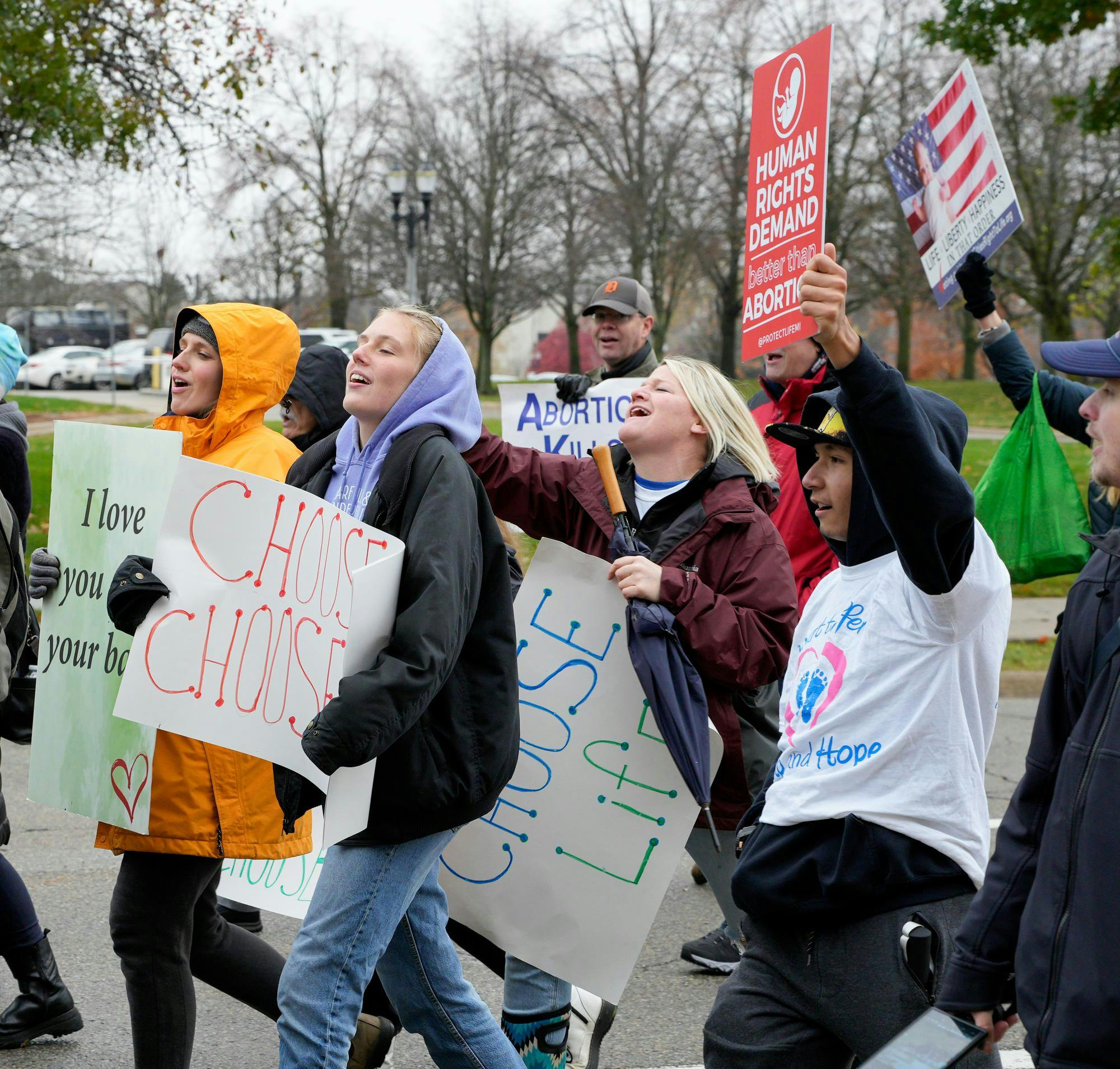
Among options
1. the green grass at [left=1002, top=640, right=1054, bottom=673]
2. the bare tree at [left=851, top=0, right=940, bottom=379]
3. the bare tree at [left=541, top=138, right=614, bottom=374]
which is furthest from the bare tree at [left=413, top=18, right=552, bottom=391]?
the green grass at [left=1002, top=640, right=1054, bottom=673]

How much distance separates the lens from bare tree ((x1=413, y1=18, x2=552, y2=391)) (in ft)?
111

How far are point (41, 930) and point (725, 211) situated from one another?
29.9 m

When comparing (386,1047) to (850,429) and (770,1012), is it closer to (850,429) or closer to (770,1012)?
(770,1012)

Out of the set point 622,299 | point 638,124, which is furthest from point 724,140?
point 622,299

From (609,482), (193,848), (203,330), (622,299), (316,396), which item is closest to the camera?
(193,848)

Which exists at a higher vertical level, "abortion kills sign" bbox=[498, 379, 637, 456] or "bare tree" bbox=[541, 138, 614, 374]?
"bare tree" bbox=[541, 138, 614, 374]

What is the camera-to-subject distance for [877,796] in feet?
7.60

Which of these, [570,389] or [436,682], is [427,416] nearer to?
[436,682]

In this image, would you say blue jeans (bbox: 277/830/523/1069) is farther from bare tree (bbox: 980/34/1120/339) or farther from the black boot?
bare tree (bbox: 980/34/1120/339)

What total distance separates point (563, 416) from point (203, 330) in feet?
9.60

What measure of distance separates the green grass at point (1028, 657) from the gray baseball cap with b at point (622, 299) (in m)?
4.00

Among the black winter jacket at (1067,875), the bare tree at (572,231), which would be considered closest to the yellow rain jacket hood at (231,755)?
the black winter jacket at (1067,875)

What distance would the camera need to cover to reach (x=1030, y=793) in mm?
1981

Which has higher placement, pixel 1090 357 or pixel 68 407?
pixel 68 407
